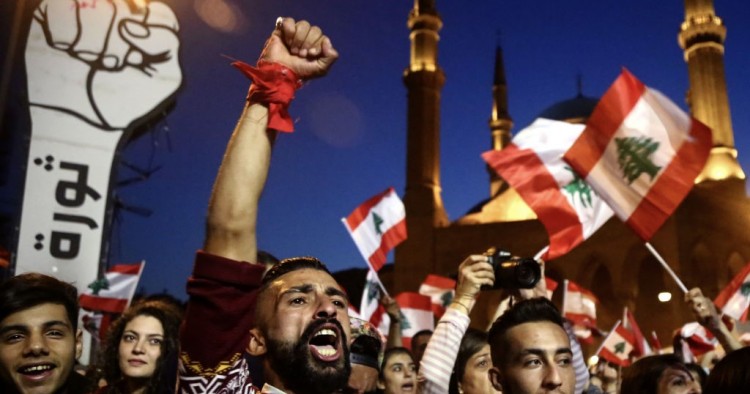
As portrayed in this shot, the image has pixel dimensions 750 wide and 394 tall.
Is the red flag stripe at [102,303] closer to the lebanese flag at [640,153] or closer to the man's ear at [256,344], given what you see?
the lebanese flag at [640,153]

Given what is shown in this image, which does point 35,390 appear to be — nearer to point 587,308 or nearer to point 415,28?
point 587,308

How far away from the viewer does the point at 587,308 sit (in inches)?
518

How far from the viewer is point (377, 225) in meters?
10.4

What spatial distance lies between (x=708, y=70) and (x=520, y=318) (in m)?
24.4

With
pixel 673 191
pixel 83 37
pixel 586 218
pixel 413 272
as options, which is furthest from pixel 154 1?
pixel 413 272

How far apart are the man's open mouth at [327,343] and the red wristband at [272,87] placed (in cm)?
66

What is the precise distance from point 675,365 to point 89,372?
3.82 m

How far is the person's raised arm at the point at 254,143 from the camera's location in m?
2.13

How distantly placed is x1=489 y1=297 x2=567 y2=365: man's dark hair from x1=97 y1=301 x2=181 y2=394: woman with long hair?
5.78 feet

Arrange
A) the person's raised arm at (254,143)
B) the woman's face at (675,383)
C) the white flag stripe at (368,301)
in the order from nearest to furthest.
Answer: the person's raised arm at (254,143) < the woman's face at (675,383) < the white flag stripe at (368,301)

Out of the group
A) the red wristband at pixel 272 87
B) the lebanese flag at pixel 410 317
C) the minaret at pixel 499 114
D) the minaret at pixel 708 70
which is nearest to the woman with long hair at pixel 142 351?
the red wristband at pixel 272 87

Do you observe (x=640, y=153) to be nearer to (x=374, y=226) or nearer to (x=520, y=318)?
(x=520, y=318)

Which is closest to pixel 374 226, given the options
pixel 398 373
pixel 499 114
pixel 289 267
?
pixel 398 373

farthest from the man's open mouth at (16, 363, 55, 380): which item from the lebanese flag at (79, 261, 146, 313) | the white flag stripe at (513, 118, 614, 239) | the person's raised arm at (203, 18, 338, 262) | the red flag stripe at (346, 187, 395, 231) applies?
the red flag stripe at (346, 187, 395, 231)
